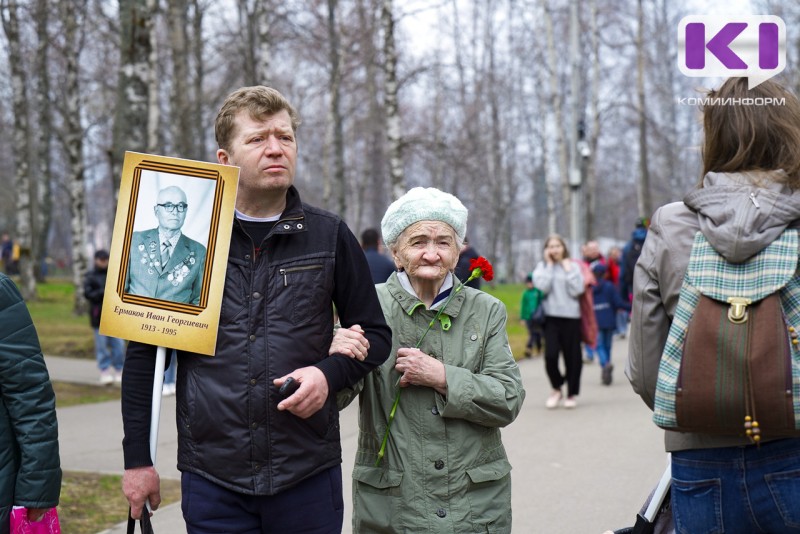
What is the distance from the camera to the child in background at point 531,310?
40.9 ft

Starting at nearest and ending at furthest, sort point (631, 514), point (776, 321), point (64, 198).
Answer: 1. point (776, 321)
2. point (631, 514)
3. point (64, 198)

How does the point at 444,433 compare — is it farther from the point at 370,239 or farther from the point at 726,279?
the point at 370,239

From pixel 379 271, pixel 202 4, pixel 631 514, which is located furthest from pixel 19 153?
pixel 631 514

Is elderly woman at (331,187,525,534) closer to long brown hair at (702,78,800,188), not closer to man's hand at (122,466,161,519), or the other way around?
man's hand at (122,466,161,519)

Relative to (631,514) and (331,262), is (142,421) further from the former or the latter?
(631,514)

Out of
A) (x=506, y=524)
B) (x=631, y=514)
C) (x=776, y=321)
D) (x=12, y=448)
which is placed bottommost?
(x=631, y=514)

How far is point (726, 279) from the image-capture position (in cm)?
264

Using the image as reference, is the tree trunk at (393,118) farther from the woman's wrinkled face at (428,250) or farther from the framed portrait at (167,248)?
the framed portrait at (167,248)

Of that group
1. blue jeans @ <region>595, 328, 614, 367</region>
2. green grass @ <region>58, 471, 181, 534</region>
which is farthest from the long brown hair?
blue jeans @ <region>595, 328, 614, 367</region>

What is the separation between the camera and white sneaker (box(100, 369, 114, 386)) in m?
13.6

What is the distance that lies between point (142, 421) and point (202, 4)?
27.4 meters

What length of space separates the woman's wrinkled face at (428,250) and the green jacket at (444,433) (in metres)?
0.11

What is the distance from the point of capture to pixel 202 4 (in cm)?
2903

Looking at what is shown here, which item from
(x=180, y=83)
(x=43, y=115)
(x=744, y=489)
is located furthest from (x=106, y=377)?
(x=43, y=115)
